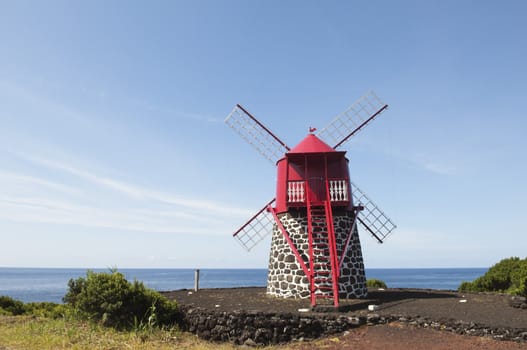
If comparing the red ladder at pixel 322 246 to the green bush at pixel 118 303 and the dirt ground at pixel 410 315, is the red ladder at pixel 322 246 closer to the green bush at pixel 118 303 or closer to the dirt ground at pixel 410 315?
the dirt ground at pixel 410 315

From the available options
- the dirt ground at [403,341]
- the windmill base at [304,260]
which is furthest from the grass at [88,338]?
the windmill base at [304,260]

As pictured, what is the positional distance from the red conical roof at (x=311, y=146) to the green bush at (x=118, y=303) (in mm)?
8318

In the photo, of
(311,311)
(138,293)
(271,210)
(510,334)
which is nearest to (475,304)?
(510,334)

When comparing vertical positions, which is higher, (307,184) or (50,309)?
(307,184)

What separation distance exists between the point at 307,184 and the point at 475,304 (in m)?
7.93

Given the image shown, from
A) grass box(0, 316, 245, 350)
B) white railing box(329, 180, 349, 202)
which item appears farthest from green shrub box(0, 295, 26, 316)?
white railing box(329, 180, 349, 202)

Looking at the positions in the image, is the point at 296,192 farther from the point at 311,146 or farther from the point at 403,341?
the point at 403,341

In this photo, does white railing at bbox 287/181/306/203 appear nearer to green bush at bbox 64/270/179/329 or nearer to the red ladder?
the red ladder

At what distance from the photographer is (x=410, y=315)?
1167 centimetres

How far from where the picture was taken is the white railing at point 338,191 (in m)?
16.4

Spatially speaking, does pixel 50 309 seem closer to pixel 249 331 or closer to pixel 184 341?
pixel 184 341

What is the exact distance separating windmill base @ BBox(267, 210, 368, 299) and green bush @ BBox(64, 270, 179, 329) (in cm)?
493

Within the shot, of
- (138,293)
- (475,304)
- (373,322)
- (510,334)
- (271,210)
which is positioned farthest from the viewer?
(271,210)

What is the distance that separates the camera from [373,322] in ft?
38.0
